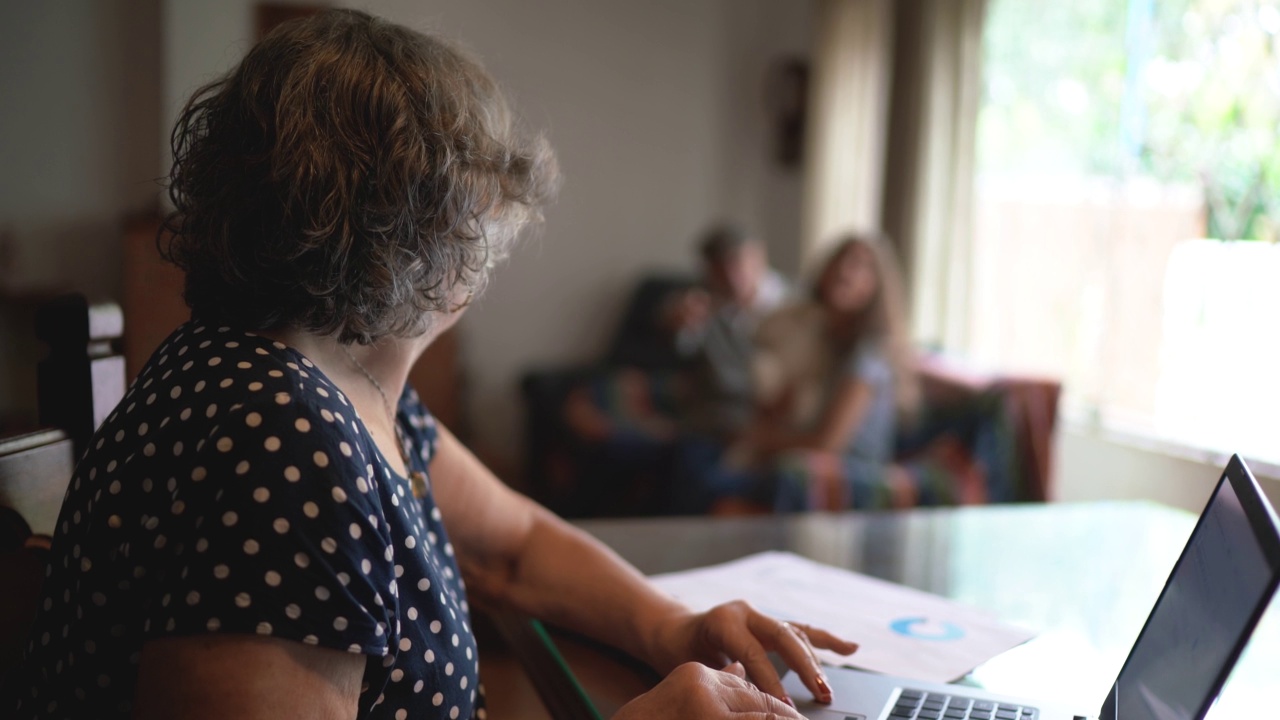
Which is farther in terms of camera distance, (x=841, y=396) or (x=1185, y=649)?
(x=841, y=396)

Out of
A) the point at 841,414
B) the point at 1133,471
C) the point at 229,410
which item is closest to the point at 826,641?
the point at 229,410

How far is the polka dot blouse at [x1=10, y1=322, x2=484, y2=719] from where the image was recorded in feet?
2.02

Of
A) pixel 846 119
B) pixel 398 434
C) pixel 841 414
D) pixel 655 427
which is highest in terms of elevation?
pixel 846 119

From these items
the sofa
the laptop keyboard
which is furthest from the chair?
the sofa

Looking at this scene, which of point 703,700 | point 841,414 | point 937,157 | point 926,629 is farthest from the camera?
point 937,157

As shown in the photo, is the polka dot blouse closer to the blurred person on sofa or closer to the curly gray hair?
the curly gray hair

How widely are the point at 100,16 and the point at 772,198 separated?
3207mm

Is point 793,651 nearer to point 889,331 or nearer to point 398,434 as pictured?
point 398,434

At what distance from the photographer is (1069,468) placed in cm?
348

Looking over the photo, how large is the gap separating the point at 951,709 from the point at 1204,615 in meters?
0.24

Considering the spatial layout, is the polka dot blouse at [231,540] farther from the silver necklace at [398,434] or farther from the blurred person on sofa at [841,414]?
the blurred person on sofa at [841,414]

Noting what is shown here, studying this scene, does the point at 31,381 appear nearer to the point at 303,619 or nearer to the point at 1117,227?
the point at 303,619

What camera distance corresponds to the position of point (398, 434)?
0.98 meters

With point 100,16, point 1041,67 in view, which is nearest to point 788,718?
point 100,16
